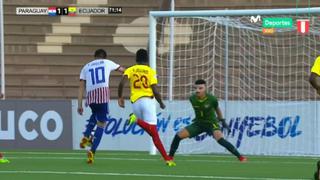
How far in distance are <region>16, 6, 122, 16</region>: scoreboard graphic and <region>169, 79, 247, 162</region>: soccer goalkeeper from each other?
12463mm

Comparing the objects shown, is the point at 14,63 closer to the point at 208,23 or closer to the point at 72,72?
the point at 72,72

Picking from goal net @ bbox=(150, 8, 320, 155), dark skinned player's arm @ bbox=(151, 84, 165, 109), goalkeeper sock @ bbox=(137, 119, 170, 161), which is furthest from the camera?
goal net @ bbox=(150, 8, 320, 155)

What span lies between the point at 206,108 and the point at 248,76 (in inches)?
244

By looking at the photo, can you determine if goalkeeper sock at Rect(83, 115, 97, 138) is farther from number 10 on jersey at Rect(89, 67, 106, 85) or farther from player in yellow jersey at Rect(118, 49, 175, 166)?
player in yellow jersey at Rect(118, 49, 175, 166)

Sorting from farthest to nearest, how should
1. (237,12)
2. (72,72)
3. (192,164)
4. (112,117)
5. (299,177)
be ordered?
1. (72,72)
2. (112,117)
3. (237,12)
4. (192,164)
5. (299,177)

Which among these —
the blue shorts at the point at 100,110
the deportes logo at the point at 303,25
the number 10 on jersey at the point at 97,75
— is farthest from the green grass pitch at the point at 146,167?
the deportes logo at the point at 303,25

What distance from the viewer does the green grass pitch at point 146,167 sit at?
1338 cm

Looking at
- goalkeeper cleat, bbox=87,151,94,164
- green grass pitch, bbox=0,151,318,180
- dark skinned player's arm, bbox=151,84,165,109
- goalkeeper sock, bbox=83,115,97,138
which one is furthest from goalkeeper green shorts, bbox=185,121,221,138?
goalkeeper cleat, bbox=87,151,94,164

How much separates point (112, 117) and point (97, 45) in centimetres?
736

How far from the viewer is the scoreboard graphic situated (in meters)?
29.0

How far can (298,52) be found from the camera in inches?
902

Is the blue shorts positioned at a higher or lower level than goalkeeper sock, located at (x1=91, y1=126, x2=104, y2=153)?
higher

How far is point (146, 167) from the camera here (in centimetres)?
1520

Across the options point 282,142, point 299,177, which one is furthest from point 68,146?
point 299,177
